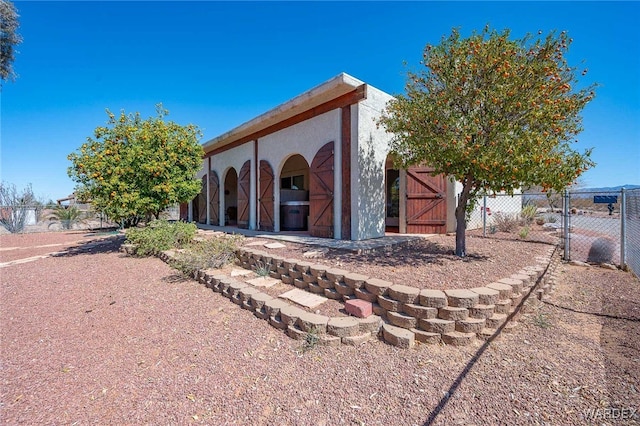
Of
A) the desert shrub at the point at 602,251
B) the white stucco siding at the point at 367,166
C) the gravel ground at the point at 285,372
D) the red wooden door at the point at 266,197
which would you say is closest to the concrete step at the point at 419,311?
the gravel ground at the point at 285,372

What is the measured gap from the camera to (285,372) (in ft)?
8.16

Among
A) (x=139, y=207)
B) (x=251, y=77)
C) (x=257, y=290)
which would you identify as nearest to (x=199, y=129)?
(x=139, y=207)

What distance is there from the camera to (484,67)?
4242mm

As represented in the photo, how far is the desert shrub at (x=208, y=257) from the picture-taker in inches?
210

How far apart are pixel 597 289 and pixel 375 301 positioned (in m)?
4.08

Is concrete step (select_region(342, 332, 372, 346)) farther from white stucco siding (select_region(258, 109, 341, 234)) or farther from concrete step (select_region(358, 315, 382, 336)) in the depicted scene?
white stucco siding (select_region(258, 109, 341, 234))

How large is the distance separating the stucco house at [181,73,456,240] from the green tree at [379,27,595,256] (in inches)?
80.7

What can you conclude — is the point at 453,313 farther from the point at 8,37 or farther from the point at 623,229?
the point at 8,37

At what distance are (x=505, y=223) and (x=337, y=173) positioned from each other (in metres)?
5.34

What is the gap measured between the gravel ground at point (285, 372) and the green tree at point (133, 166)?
387cm

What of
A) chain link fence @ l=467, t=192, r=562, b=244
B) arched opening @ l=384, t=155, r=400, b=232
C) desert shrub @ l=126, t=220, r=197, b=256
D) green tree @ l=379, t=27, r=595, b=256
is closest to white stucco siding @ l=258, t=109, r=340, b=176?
green tree @ l=379, t=27, r=595, b=256

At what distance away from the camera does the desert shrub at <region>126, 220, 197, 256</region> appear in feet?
23.7

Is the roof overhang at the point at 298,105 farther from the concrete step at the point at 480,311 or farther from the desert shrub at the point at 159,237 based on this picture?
the concrete step at the point at 480,311

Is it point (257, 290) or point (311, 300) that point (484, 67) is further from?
point (257, 290)
